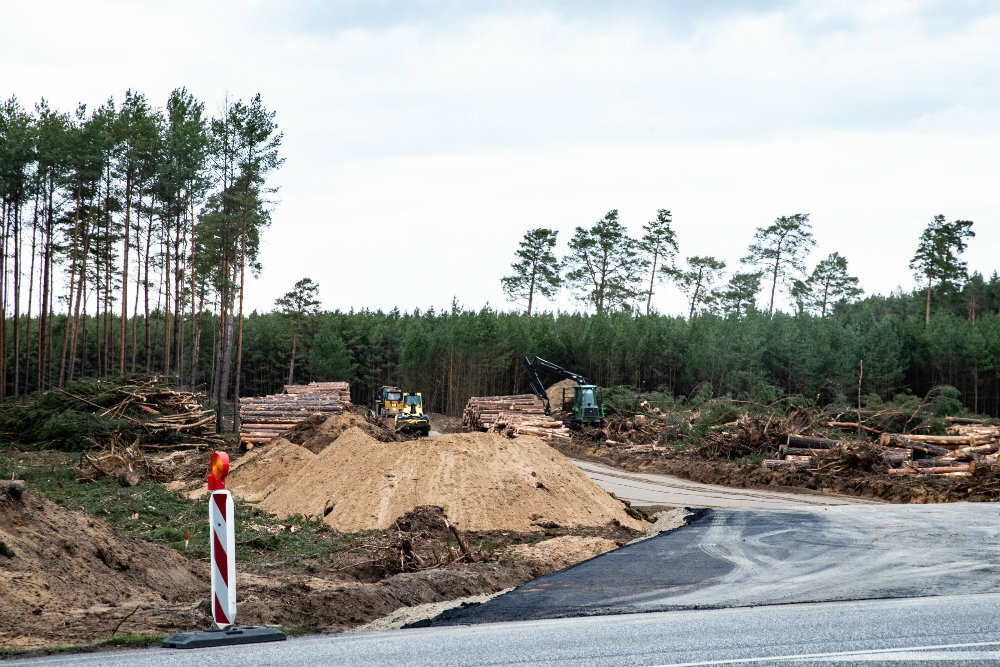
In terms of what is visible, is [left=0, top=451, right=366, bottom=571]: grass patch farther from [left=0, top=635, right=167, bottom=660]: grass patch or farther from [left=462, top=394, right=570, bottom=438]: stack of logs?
[left=462, top=394, right=570, bottom=438]: stack of logs

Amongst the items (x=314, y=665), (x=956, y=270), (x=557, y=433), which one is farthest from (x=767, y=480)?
(x=956, y=270)

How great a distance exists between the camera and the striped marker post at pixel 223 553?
623 centimetres

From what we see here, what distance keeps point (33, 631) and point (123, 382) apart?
75.0 feet

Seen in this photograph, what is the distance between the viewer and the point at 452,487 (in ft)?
49.6

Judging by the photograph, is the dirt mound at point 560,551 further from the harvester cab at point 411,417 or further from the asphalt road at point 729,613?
the harvester cab at point 411,417

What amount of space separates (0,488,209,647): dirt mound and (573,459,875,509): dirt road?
12488 mm

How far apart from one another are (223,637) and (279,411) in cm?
2274

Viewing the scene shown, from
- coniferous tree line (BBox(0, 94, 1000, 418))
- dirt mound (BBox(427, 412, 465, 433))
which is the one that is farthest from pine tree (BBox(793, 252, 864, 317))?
dirt mound (BBox(427, 412, 465, 433))

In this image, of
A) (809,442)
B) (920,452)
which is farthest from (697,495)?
(920,452)

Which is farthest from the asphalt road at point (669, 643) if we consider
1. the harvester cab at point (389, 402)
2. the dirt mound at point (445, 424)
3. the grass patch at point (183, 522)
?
the dirt mound at point (445, 424)

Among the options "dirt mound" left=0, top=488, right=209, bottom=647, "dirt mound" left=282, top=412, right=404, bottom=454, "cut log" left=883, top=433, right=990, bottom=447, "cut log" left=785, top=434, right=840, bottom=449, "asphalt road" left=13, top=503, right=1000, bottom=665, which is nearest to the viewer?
"asphalt road" left=13, top=503, right=1000, bottom=665

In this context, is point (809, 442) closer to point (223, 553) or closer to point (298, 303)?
point (223, 553)

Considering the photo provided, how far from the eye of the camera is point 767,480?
23531 mm

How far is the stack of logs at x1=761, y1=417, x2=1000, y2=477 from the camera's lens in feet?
73.0
